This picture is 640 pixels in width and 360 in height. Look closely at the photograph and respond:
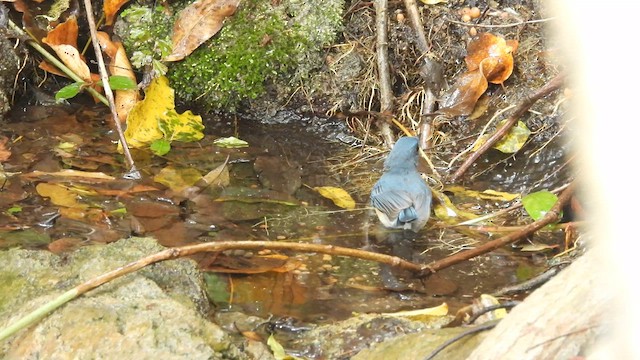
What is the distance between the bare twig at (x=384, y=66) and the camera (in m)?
5.47

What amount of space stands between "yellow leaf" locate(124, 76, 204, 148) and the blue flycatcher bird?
56.0 inches

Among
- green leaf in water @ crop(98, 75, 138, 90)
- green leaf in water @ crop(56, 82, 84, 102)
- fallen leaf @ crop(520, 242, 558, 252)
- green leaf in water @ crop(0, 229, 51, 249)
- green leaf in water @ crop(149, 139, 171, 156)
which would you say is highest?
green leaf in water @ crop(98, 75, 138, 90)

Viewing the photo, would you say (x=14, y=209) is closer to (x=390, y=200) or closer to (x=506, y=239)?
(x=390, y=200)

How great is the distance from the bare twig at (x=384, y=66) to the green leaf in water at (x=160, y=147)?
1.45 metres

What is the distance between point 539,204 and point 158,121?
2.58 metres

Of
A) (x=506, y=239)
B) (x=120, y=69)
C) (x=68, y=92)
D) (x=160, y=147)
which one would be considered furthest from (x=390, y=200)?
(x=120, y=69)

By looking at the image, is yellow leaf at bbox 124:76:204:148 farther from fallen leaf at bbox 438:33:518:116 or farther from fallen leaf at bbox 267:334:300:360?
fallen leaf at bbox 267:334:300:360

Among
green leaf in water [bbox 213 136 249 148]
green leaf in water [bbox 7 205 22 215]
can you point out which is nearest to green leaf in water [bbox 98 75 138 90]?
green leaf in water [bbox 213 136 249 148]

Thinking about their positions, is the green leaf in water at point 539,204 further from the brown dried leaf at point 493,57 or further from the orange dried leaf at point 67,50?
the orange dried leaf at point 67,50

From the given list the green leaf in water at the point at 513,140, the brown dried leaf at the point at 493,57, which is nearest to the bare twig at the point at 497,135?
the green leaf in water at the point at 513,140

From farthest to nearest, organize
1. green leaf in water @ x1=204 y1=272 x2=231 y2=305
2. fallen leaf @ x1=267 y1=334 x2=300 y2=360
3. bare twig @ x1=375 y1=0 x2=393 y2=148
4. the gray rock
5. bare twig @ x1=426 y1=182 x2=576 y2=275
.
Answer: bare twig @ x1=375 y1=0 x2=393 y2=148
bare twig @ x1=426 y1=182 x2=576 y2=275
green leaf in water @ x1=204 y1=272 x2=231 y2=305
fallen leaf @ x1=267 y1=334 x2=300 y2=360
the gray rock

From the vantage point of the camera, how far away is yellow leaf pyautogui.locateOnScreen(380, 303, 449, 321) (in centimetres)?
333

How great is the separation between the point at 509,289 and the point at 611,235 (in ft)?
8.64

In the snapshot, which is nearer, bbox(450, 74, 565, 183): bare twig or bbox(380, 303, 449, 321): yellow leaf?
bbox(380, 303, 449, 321): yellow leaf
